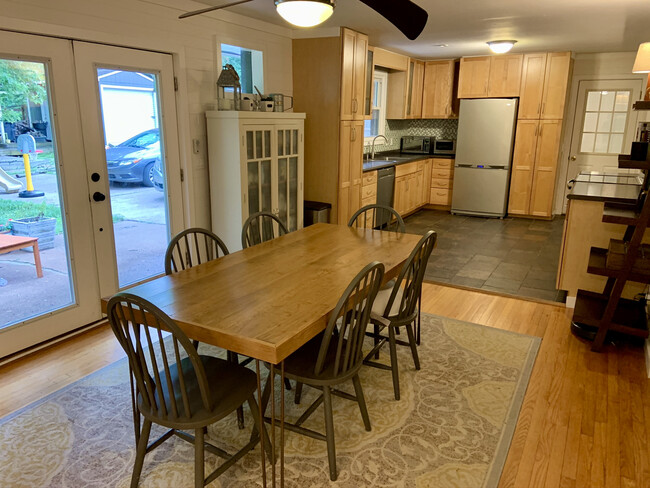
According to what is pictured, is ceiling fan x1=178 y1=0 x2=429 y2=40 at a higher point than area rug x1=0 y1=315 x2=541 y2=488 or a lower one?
higher

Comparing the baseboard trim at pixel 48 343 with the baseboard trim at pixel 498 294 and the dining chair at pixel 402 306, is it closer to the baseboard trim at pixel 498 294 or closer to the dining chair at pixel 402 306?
the dining chair at pixel 402 306

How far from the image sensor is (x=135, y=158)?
3.54 m

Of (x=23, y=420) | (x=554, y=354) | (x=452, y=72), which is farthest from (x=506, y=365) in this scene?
(x=452, y=72)

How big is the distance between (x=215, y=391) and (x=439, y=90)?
6.72 metres

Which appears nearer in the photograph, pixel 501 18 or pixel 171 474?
pixel 171 474

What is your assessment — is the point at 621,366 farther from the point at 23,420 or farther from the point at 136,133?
the point at 136,133

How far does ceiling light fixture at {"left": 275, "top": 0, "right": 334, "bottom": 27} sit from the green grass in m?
2.00

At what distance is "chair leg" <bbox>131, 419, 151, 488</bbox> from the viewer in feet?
5.94

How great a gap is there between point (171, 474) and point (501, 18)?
439 cm

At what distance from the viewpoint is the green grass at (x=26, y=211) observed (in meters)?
2.83

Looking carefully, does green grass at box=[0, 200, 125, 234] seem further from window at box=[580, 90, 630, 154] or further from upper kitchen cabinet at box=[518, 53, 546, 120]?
window at box=[580, 90, 630, 154]

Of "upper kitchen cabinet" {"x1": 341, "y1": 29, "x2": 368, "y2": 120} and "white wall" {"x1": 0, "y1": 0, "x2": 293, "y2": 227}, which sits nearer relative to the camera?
"white wall" {"x1": 0, "y1": 0, "x2": 293, "y2": 227}

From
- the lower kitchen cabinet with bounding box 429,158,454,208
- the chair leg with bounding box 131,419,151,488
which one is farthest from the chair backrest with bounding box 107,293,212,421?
the lower kitchen cabinet with bounding box 429,158,454,208

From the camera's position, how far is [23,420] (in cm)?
234
